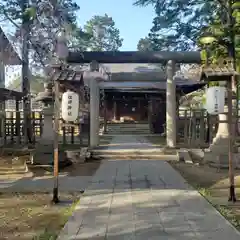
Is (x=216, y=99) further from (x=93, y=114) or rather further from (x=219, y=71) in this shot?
(x=93, y=114)

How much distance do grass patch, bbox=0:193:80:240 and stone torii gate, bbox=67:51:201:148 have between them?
7628 mm

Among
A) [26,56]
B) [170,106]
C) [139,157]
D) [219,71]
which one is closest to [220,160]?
[139,157]

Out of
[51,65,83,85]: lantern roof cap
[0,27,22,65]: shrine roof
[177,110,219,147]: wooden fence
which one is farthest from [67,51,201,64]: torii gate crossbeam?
[51,65,83,85]: lantern roof cap

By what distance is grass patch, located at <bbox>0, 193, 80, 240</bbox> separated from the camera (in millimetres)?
5064

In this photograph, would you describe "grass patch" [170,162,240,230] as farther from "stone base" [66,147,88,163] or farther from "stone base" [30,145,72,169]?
"stone base" [30,145,72,169]

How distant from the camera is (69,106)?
24.0 feet

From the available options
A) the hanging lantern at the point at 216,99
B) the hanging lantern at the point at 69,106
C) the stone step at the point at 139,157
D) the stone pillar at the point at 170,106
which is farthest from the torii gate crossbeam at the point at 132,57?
the hanging lantern at the point at 69,106

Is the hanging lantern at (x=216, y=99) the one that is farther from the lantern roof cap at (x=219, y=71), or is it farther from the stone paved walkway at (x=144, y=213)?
the stone paved walkway at (x=144, y=213)

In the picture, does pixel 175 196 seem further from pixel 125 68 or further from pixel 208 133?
pixel 125 68

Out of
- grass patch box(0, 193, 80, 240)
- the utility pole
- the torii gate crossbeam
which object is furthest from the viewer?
the utility pole

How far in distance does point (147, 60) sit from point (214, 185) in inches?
287

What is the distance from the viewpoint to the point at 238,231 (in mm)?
5051

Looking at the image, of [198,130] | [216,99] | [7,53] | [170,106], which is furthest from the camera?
[7,53]

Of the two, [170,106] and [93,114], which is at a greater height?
[170,106]
